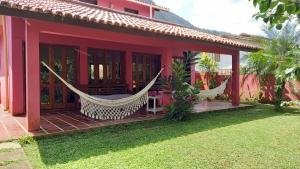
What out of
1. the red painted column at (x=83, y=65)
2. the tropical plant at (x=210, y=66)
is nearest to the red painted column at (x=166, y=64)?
the red painted column at (x=83, y=65)

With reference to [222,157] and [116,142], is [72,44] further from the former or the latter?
[222,157]

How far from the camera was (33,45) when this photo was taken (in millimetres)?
5316

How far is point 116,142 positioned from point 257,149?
2.55m

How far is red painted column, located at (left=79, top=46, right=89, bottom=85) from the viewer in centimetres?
877

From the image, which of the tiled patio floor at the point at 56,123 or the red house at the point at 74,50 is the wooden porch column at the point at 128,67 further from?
the tiled patio floor at the point at 56,123

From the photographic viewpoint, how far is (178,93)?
730 centimetres

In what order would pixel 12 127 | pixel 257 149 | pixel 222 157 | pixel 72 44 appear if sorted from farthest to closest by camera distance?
1. pixel 72 44
2. pixel 12 127
3. pixel 257 149
4. pixel 222 157

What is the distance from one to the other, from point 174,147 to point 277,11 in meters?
3.89

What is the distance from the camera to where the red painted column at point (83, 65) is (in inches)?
345

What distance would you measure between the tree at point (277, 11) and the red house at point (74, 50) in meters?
4.54

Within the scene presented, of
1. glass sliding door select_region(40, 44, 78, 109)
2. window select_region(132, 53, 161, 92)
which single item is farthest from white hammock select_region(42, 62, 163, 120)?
window select_region(132, 53, 161, 92)

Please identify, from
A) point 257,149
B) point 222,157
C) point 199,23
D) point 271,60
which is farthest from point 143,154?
point 199,23

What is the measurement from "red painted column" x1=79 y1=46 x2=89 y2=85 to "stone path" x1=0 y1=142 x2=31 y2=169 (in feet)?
14.1

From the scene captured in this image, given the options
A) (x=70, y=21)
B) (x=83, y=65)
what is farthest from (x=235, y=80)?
(x=70, y=21)
